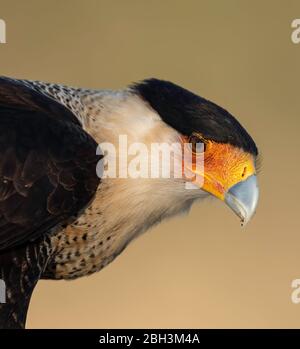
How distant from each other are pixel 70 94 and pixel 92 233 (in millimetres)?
562

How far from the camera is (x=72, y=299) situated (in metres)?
7.16

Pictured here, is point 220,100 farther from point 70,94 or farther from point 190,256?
point 70,94

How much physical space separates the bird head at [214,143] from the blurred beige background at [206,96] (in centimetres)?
246

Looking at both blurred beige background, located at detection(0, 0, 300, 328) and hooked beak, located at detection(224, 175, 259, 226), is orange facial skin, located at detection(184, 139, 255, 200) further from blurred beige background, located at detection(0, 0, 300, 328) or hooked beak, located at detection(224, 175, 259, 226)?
blurred beige background, located at detection(0, 0, 300, 328)

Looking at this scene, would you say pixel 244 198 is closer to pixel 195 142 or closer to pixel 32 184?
pixel 195 142

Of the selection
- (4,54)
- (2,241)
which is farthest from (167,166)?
(4,54)

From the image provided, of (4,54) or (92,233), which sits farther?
(4,54)

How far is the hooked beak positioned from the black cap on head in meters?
0.14

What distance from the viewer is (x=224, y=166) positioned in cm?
432

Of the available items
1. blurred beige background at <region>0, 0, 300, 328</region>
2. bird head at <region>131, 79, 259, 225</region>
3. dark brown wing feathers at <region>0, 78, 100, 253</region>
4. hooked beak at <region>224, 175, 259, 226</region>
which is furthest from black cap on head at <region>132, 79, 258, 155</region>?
blurred beige background at <region>0, 0, 300, 328</region>

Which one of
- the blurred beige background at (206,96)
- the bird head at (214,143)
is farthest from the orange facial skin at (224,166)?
the blurred beige background at (206,96)

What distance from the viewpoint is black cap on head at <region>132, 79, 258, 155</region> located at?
423cm

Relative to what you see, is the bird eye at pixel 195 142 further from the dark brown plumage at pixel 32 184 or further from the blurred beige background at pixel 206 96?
the blurred beige background at pixel 206 96

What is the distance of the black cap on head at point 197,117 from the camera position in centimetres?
423
